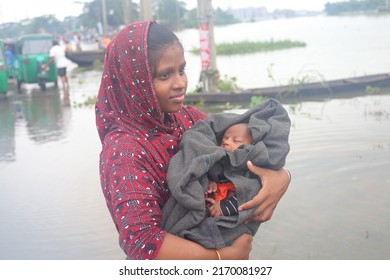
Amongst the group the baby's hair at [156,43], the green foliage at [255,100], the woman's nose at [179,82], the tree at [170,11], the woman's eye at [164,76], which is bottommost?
the green foliage at [255,100]

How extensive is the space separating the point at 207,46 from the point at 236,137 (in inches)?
345

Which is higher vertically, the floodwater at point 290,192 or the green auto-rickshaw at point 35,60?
the green auto-rickshaw at point 35,60

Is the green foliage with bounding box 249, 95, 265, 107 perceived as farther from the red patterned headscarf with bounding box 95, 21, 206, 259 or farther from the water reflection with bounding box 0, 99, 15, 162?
the red patterned headscarf with bounding box 95, 21, 206, 259

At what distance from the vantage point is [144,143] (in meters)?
1.71

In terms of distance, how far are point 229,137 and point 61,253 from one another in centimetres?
253

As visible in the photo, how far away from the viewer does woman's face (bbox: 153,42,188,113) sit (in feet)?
5.70

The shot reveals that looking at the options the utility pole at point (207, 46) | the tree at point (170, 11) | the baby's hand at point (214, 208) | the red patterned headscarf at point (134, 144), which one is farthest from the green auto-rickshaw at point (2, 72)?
the tree at point (170, 11)

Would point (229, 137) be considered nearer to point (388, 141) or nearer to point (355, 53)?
point (388, 141)

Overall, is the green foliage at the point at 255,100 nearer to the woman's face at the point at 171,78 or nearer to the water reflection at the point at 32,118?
the water reflection at the point at 32,118

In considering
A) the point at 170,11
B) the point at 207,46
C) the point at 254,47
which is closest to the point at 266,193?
the point at 207,46

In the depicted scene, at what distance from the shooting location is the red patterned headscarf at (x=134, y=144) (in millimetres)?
1587

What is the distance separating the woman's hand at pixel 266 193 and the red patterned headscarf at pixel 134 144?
0.93ft

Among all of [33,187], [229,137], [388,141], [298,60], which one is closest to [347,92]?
[388,141]

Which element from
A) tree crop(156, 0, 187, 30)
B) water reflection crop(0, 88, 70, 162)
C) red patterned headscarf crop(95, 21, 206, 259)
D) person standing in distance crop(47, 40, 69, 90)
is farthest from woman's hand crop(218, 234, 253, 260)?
tree crop(156, 0, 187, 30)
